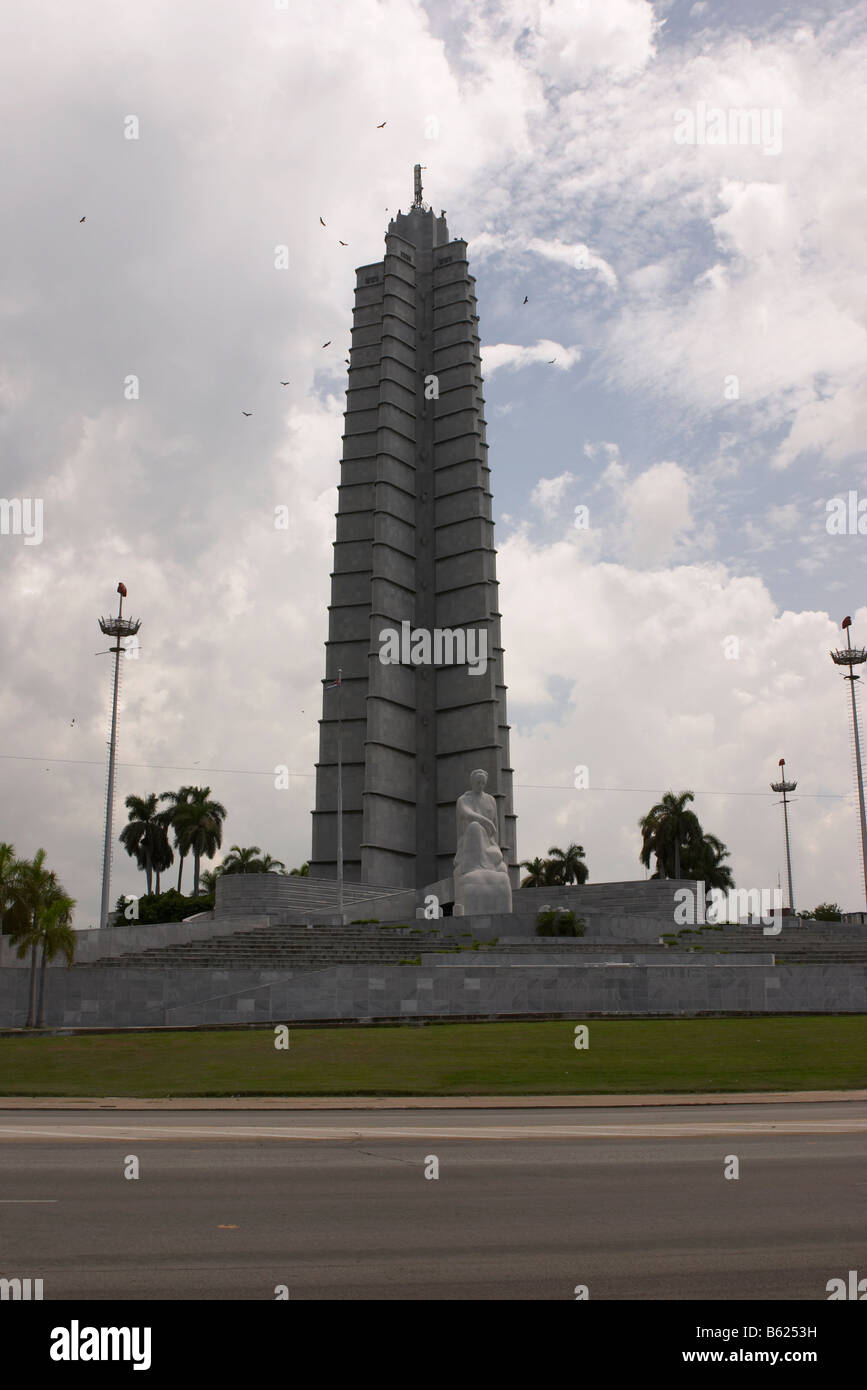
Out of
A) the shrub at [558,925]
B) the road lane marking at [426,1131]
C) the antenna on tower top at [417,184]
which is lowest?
the road lane marking at [426,1131]

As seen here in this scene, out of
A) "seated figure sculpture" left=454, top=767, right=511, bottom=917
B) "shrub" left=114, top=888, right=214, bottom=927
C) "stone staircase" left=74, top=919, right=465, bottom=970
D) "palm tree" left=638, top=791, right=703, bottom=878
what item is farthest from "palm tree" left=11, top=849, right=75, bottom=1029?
"palm tree" left=638, top=791, right=703, bottom=878

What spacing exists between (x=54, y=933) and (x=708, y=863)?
5664 centimetres

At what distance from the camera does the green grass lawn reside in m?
19.3

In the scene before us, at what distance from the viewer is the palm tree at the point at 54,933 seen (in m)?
29.1

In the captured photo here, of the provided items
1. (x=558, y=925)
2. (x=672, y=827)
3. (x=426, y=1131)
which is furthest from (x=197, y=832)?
(x=426, y=1131)

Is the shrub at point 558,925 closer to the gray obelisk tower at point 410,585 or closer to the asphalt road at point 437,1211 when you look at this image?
the gray obelisk tower at point 410,585

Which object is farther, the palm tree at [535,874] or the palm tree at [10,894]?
the palm tree at [535,874]

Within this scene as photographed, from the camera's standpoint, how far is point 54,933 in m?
29.4

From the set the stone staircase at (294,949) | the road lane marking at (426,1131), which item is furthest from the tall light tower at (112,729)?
the road lane marking at (426,1131)

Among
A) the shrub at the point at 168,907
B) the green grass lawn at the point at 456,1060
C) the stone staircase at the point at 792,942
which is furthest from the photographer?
the shrub at the point at 168,907

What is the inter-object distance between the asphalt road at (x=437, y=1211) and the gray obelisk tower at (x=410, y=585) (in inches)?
2008
